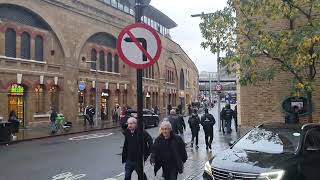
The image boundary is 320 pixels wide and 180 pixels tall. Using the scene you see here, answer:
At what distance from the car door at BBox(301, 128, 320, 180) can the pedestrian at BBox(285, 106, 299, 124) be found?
20.2ft

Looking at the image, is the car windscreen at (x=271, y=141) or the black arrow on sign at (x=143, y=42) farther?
the car windscreen at (x=271, y=141)

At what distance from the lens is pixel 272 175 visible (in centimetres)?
710

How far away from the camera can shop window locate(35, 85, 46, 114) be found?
1307 inches

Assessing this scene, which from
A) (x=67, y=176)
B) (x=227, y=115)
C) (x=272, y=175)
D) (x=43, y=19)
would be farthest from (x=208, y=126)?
(x=43, y=19)

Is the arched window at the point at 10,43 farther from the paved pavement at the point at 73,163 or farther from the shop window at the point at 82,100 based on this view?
the paved pavement at the point at 73,163

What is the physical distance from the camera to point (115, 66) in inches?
1818

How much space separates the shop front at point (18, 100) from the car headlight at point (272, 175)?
84.4 feet

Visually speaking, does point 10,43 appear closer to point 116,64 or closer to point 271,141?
point 116,64

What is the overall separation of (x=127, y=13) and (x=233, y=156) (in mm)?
41913

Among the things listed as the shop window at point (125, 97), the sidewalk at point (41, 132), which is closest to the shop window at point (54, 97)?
the sidewalk at point (41, 132)

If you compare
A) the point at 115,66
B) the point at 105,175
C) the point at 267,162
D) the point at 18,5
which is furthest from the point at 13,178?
the point at 115,66

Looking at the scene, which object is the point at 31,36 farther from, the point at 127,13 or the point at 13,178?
the point at 13,178

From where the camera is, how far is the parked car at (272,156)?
284 inches

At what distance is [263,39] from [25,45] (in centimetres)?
2338
